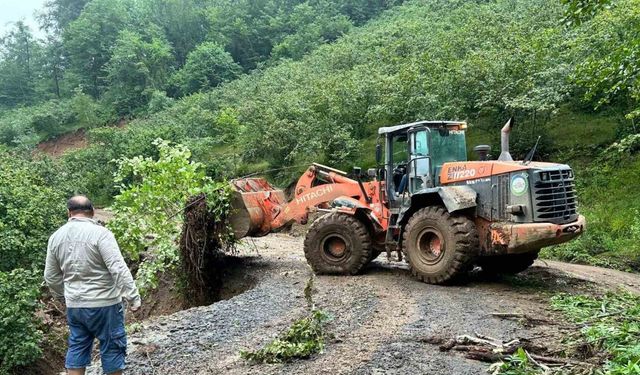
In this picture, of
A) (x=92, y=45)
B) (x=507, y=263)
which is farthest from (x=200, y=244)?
(x=92, y=45)

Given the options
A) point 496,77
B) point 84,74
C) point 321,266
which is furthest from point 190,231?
point 84,74

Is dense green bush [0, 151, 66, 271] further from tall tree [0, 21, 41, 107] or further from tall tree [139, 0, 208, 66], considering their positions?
tall tree [0, 21, 41, 107]

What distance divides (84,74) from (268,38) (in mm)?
23922

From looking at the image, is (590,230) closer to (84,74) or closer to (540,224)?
(540,224)

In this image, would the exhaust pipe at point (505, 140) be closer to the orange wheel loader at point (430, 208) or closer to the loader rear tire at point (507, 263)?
the orange wheel loader at point (430, 208)

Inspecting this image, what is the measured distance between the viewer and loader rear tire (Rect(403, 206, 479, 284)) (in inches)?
314

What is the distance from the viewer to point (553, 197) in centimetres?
785

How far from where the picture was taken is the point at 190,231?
10.4m

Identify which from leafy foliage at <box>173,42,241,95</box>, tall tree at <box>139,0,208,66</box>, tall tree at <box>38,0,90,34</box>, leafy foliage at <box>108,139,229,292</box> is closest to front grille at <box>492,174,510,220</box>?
leafy foliage at <box>108,139,229,292</box>

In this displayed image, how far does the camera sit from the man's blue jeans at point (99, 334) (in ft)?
15.5

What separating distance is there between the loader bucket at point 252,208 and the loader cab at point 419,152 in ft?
8.47

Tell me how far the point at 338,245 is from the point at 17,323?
20.3ft

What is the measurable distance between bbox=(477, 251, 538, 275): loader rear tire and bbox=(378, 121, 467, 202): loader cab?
1628 millimetres

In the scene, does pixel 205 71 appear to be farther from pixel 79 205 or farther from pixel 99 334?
pixel 99 334
